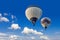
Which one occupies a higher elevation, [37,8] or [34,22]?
A: [37,8]

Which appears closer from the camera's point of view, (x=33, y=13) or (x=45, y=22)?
(x=33, y=13)

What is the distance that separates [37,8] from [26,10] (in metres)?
2.14

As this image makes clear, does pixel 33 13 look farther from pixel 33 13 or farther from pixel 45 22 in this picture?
pixel 45 22

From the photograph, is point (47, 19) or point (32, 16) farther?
point (47, 19)

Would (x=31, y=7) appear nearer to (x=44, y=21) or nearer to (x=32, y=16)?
(x=32, y=16)

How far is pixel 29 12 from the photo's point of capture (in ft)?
172

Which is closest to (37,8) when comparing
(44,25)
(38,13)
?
(38,13)

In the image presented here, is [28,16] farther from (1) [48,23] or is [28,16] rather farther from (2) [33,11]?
(1) [48,23]

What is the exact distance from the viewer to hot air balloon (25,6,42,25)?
51.5m

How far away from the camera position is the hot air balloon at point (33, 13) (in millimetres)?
51541

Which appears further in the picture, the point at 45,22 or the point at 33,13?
the point at 45,22

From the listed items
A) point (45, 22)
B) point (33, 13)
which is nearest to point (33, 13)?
point (33, 13)

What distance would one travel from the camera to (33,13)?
5197 cm

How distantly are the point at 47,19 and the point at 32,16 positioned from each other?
8.06 meters
